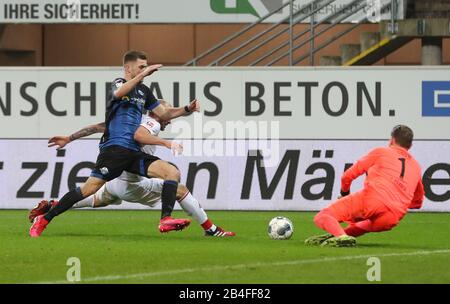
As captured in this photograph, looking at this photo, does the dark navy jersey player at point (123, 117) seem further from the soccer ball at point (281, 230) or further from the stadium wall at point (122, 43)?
the stadium wall at point (122, 43)

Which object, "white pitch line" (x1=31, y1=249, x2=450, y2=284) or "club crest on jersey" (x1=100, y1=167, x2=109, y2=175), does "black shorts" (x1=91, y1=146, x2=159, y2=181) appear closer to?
"club crest on jersey" (x1=100, y1=167, x2=109, y2=175)

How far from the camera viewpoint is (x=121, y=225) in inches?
602

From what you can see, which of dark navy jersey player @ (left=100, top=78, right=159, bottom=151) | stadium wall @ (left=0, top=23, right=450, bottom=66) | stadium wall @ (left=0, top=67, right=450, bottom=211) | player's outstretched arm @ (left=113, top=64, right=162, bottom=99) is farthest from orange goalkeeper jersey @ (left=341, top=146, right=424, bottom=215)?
stadium wall @ (left=0, top=23, right=450, bottom=66)

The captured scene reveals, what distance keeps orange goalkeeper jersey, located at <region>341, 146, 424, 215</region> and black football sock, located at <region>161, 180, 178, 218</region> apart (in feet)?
6.03

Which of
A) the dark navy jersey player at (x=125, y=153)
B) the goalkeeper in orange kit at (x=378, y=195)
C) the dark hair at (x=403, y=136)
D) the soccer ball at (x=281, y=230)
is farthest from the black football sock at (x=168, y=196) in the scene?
the dark hair at (x=403, y=136)

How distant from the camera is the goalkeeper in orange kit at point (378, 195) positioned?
11.8 m

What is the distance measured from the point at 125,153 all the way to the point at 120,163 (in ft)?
0.38

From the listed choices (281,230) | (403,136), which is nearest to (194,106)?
(281,230)

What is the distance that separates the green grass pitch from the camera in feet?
31.4

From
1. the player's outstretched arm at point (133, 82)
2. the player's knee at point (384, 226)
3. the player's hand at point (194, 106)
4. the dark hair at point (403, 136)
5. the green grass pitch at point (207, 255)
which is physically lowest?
the green grass pitch at point (207, 255)

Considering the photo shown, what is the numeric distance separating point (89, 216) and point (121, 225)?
1.76 m

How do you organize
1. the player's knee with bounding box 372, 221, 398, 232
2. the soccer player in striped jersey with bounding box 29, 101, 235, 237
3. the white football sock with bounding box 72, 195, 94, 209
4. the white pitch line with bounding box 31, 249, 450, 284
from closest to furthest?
1. the white pitch line with bounding box 31, 249, 450, 284
2. the player's knee with bounding box 372, 221, 398, 232
3. the soccer player in striped jersey with bounding box 29, 101, 235, 237
4. the white football sock with bounding box 72, 195, 94, 209
